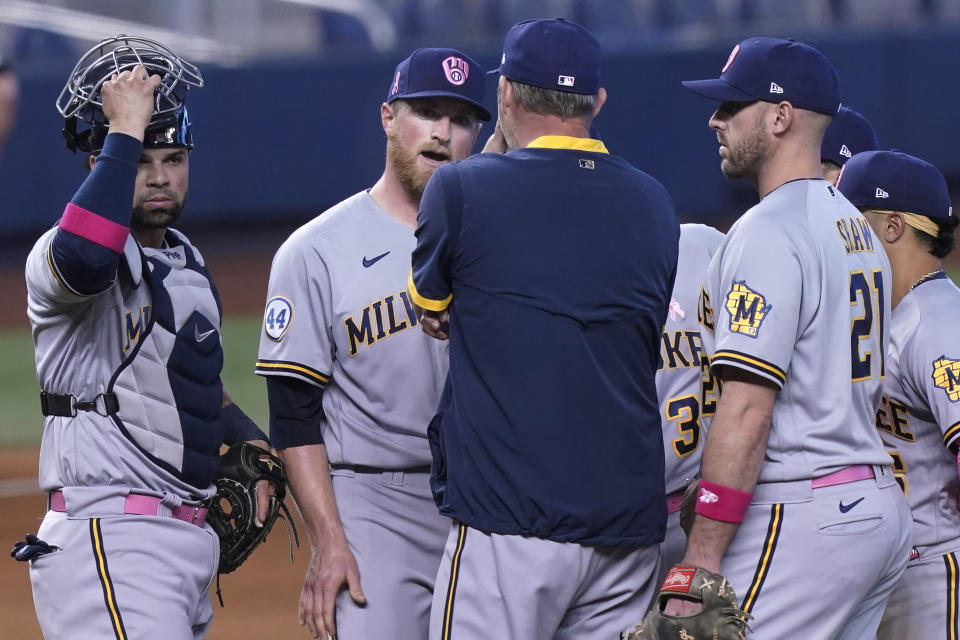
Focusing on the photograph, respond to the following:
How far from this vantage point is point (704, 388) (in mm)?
3119

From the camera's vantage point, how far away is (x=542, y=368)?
102 inches

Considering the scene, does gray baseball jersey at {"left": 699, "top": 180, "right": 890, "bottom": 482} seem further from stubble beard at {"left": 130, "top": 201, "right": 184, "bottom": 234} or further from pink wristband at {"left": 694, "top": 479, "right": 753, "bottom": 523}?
stubble beard at {"left": 130, "top": 201, "right": 184, "bottom": 234}

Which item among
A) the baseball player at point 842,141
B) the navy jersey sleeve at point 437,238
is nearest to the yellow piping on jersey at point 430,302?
the navy jersey sleeve at point 437,238

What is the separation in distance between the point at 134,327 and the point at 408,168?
0.83 m

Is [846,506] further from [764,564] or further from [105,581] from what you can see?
[105,581]

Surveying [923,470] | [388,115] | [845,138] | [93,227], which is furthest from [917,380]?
[93,227]

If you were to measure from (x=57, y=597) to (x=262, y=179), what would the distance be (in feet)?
43.0

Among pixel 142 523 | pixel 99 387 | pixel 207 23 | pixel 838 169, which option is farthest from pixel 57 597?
pixel 207 23

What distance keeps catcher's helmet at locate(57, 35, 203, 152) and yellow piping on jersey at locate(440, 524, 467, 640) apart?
1.24 m

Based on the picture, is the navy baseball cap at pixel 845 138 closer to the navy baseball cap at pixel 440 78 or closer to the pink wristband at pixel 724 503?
the navy baseball cap at pixel 440 78

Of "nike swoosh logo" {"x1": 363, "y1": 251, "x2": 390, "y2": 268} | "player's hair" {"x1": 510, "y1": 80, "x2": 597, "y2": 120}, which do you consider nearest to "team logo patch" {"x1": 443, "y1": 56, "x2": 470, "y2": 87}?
"nike swoosh logo" {"x1": 363, "y1": 251, "x2": 390, "y2": 268}

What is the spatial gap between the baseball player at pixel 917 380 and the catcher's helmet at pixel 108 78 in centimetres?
177

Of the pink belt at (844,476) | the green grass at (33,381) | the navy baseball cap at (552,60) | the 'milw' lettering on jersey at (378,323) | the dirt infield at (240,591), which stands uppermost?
the navy baseball cap at (552,60)

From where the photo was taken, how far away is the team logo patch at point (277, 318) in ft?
10.4
